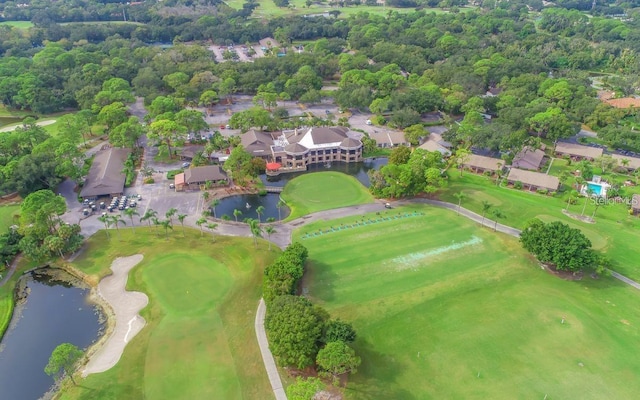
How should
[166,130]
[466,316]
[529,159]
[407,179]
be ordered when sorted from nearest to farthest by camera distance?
[466,316] < [407,179] < [529,159] < [166,130]

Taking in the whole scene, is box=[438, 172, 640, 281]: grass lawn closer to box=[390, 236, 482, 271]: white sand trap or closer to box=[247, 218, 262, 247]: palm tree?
box=[390, 236, 482, 271]: white sand trap

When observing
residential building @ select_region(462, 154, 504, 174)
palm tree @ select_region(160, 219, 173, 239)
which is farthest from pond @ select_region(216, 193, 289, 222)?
residential building @ select_region(462, 154, 504, 174)

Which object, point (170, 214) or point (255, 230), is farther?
point (170, 214)

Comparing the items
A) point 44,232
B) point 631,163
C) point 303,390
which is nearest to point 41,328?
point 44,232

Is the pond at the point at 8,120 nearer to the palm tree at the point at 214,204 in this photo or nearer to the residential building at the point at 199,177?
the residential building at the point at 199,177

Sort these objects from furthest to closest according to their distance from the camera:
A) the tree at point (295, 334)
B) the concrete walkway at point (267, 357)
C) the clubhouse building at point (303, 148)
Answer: the clubhouse building at point (303, 148) < the tree at point (295, 334) < the concrete walkway at point (267, 357)

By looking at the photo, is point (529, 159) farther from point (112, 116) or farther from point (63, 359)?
point (112, 116)

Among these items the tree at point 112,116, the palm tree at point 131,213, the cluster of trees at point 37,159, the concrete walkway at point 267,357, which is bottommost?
the concrete walkway at point 267,357

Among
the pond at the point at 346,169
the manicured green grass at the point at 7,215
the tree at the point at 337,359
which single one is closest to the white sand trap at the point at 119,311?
the manicured green grass at the point at 7,215
